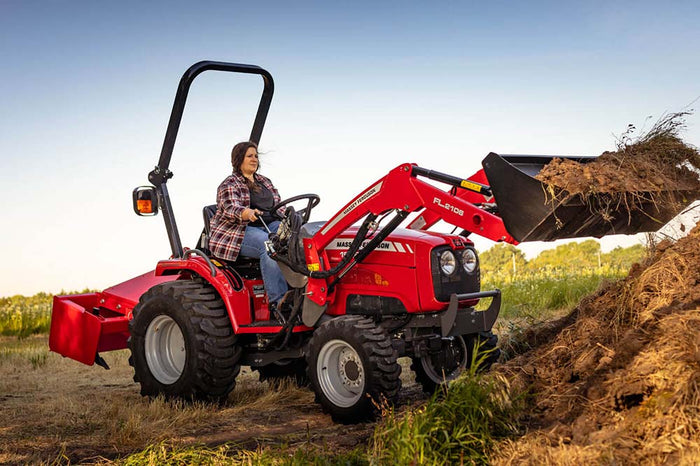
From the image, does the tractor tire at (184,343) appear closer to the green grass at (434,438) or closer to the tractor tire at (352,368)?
the tractor tire at (352,368)

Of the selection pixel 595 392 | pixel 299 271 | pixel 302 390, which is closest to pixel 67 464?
pixel 299 271

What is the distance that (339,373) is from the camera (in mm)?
5828

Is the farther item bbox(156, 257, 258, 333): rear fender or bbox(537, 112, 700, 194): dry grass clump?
bbox(156, 257, 258, 333): rear fender

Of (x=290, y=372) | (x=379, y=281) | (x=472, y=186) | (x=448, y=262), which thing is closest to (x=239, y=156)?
(x=379, y=281)

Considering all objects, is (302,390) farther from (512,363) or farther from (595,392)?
(595,392)

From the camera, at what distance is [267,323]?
6.44 metres

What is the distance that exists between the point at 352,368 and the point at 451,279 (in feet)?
3.29

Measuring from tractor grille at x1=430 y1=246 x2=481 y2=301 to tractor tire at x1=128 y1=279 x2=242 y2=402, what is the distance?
1.88 m

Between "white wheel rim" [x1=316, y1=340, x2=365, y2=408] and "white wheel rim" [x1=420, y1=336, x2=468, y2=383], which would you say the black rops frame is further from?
"white wheel rim" [x1=420, y1=336, x2=468, y2=383]

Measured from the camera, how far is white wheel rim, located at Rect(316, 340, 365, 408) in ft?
18.7

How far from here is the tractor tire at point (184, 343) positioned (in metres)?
6.54

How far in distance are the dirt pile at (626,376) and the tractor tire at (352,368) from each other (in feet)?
2.76

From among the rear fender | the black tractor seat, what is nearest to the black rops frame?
the black tractor seat

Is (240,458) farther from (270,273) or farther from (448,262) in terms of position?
(448,262)
